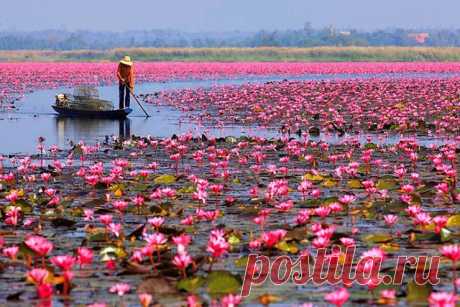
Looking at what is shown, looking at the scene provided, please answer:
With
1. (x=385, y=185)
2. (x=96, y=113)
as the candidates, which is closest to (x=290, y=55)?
(x=96, y=113)

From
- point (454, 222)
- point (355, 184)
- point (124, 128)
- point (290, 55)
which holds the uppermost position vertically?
point (454, 222)

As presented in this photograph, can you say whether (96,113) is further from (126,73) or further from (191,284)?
(191,284)

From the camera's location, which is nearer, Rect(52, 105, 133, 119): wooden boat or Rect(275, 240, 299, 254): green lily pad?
Rect(275, 240, 299, 254): green lily pad

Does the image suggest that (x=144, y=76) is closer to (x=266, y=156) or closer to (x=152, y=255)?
(x=266, y=156)

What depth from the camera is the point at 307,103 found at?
121 ft

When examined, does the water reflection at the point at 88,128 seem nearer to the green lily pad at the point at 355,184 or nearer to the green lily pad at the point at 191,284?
the green lily pad at the point at 355,184

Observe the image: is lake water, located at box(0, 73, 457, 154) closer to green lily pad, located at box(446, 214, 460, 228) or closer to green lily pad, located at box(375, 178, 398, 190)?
green lily pad, located at box(375, 178, 398, 190)

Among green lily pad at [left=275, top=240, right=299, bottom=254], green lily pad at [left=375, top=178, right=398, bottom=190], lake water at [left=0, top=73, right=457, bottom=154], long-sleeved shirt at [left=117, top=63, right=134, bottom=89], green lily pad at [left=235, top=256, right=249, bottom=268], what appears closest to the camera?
green lily pad at [left=235, top=256, right=249, bottom=268]

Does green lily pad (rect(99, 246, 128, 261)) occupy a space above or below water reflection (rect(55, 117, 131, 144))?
above

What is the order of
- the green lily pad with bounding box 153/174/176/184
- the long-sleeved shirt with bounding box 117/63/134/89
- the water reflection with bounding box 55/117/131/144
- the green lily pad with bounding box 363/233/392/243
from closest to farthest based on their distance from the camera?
1. the green lily pad with bounding box 363/233/392/243
2. the green lily pad with bounding box 153/174/176/184
3. the water reflection with bounding box 55/117/131/144
4. the long-sleeved shirt with bounding box 117/63/134/89

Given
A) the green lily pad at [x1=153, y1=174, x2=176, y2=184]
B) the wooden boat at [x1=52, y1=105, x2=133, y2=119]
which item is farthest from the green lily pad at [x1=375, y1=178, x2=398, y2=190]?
the wooden boat at [x1=52, y1=105, x2=133, y2=119]

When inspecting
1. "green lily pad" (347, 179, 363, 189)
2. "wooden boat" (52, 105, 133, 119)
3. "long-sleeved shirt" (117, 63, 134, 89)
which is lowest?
"wooden boat" (52, 105, 133, 119)

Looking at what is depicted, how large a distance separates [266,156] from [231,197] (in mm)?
5908

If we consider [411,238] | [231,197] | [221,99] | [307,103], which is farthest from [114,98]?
[411,238]
